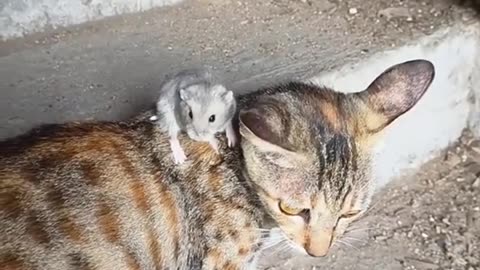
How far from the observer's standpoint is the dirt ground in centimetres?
409

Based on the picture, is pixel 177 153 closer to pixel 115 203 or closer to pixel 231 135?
pixel 231 135

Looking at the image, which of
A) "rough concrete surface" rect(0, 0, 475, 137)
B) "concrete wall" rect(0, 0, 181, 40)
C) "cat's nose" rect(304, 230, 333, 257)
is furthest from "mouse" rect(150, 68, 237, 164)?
"concrete wall" rect(0, 0, 181, 40)

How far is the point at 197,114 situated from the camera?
3.20 metres

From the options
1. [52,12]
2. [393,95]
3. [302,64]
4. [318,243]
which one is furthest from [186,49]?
[318,243]

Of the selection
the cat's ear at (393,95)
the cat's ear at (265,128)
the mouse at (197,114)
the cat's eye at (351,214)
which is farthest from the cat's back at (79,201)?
the cat's ear at (393,95)

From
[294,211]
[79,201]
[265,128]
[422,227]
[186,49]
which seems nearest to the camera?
[265,128]

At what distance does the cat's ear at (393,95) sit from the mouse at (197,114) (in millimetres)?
418

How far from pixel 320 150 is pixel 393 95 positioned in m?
0.31

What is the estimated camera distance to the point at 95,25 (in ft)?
15.3

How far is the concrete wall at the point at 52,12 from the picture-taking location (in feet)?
14.9

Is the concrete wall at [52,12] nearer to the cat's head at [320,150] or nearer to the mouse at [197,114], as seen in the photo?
the mouse at [197,114]

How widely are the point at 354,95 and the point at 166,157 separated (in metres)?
0.62

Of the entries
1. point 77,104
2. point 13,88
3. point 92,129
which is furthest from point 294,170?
point 13,88

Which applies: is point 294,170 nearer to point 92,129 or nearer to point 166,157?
point 166,157
